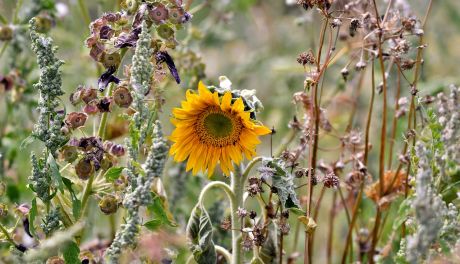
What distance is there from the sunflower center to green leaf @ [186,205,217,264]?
12 cm

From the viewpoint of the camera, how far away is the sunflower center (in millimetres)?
1325

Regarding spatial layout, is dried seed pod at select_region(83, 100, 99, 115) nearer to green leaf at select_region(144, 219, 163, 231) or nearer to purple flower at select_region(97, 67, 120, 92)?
purple flower at select_region(97, 67, 120, 92)

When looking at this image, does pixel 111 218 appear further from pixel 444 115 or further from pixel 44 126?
pixel 444 115

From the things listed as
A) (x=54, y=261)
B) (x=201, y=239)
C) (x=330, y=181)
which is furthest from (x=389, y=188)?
(x=54, y=261)

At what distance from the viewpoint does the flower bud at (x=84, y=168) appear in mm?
1262

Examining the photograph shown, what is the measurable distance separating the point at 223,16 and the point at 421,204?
1501mm

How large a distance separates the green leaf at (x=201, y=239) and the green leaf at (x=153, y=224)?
0.10 m

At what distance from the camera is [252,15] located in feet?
11.6

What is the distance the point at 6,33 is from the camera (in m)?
1.79

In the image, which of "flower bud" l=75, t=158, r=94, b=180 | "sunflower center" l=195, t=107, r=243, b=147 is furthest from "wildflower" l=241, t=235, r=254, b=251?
"flower bud" l=75, t=158, r=94, b=180

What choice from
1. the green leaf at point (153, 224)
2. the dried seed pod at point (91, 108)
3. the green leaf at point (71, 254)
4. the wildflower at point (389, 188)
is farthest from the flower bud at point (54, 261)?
the wildflower at point (389, 188)

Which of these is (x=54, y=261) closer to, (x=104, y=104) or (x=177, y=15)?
(x=104, y=104)

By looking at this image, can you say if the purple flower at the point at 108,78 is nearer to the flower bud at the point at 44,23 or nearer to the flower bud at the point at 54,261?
the flower bud at the point at 54,261

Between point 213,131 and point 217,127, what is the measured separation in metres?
0.01
